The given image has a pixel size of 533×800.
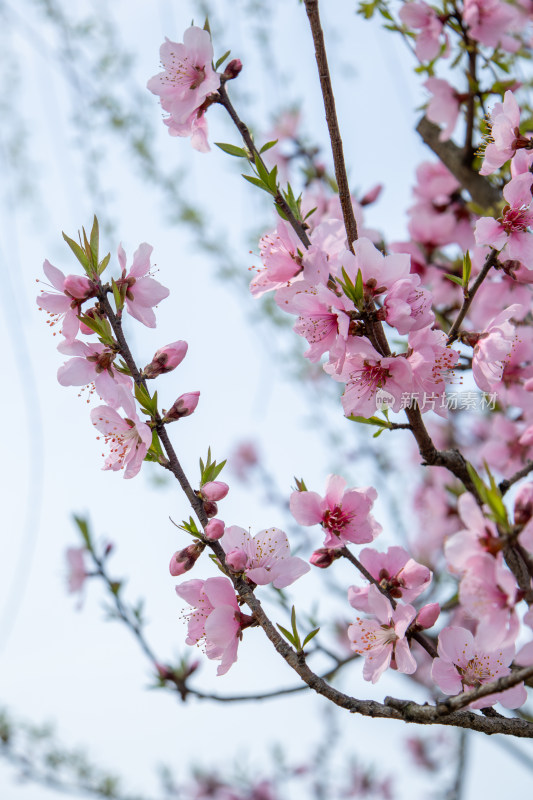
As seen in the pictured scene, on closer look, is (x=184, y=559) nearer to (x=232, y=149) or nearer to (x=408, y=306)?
(x=408, y=306)

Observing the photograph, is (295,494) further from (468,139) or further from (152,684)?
(468,139)

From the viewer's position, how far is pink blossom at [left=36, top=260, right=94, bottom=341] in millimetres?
1133

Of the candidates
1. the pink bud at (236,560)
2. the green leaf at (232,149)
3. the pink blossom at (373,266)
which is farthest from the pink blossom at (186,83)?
the pink bud at (236,560)

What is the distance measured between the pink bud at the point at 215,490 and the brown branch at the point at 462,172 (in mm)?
1403

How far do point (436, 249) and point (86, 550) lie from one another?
56.4 inches

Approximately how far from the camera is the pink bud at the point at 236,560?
3.36 feet

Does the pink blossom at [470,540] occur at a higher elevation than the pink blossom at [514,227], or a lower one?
lower

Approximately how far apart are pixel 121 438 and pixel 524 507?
684mm

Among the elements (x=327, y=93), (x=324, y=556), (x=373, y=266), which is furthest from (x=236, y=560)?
(x=327, y=93)

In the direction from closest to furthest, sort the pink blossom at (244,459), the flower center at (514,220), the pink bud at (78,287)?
the pink bud at (78,287) → the flower center at (514,220) → the pink blossom at (244,459)

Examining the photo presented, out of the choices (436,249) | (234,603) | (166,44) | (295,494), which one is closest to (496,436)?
(436,249)

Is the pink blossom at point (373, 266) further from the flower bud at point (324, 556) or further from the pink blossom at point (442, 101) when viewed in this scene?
the pink blossom at point (442, 101)

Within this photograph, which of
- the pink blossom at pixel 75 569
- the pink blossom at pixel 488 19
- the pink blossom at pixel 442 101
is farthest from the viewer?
the pink blossom at pixel 75 569

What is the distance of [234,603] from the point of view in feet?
3.47
